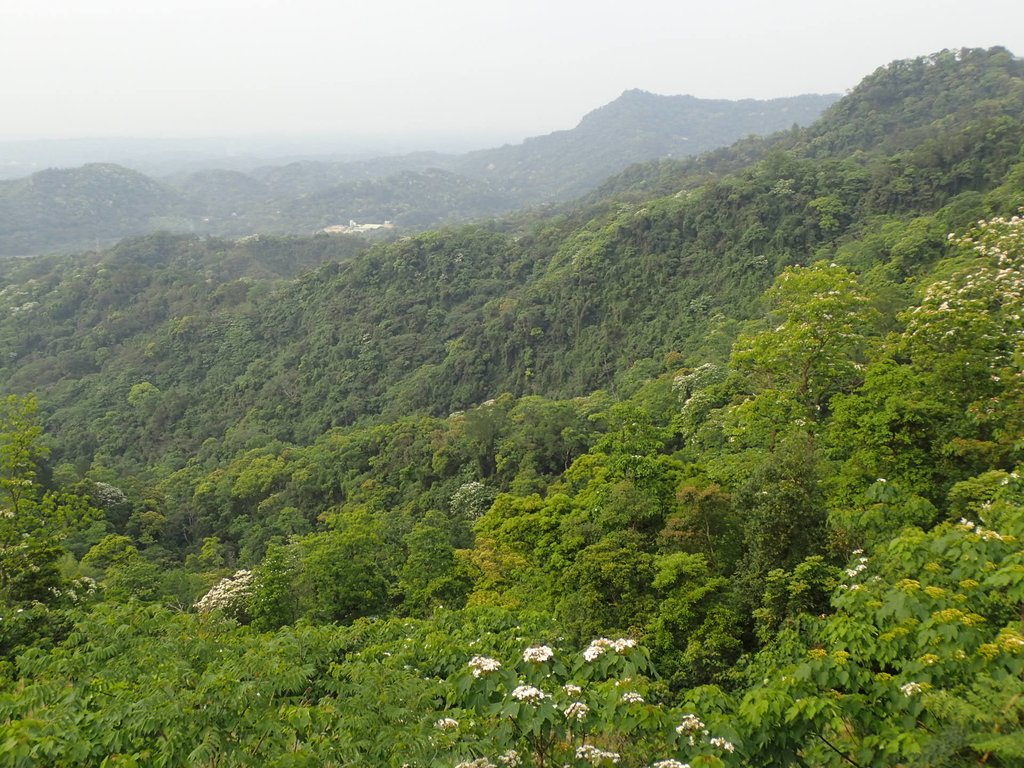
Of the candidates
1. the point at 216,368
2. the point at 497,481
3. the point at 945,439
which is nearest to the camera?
the point at 945,439

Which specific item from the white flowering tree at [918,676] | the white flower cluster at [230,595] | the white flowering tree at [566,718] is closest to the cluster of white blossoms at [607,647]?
the white flowering tree at [566,718]

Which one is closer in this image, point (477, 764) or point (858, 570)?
point (477, 764)

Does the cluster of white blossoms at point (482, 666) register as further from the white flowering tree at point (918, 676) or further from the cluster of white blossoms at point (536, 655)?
the white flowering tree at point (918, 676)

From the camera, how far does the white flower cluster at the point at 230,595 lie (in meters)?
13.8

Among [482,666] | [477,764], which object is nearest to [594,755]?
[477,764]

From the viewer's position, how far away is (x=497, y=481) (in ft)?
86.3

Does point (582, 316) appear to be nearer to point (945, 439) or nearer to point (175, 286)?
point (945, 439)

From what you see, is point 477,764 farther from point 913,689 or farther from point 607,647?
point 913,689

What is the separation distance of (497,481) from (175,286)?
6539 centimetres

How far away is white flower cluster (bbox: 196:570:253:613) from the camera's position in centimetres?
Result: 1380

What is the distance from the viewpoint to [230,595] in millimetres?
13898

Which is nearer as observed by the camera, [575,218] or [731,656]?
[731,656]

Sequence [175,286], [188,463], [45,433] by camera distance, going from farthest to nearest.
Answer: [175,286]
[45,433]
[188,463]

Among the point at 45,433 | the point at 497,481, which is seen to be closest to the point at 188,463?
the point at 45,433
